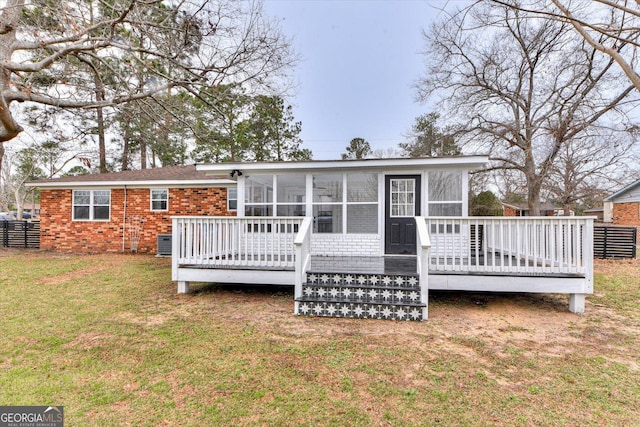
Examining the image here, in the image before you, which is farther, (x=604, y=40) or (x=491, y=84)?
(x=491, y=84)

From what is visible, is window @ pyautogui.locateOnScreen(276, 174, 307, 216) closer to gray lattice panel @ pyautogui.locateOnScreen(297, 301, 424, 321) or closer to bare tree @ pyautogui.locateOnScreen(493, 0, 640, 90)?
gray lattice panel @ pyautogui.locateOnScreen(297, 301, 424, 321)

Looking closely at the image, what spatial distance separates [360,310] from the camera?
15.6ft

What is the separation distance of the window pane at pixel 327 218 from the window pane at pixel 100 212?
970cm

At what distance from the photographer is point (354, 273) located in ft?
16.8

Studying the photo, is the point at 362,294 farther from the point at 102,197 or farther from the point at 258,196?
the point at 102,197

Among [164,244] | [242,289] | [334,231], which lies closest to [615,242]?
[334,231]

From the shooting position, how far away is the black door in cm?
716

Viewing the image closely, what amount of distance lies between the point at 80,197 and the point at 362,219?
39.1 feet

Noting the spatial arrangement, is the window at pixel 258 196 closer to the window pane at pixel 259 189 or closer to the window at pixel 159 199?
the window pane at pixel 259 189

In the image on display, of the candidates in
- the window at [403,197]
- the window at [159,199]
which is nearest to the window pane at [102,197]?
the window at [159,199]

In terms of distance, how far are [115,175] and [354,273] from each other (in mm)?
12311

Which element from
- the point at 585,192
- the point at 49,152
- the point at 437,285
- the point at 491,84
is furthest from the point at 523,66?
the point at 49,152

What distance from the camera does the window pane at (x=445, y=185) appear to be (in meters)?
6.93

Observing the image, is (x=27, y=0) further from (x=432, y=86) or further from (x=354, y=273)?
(x=432, y=86)
